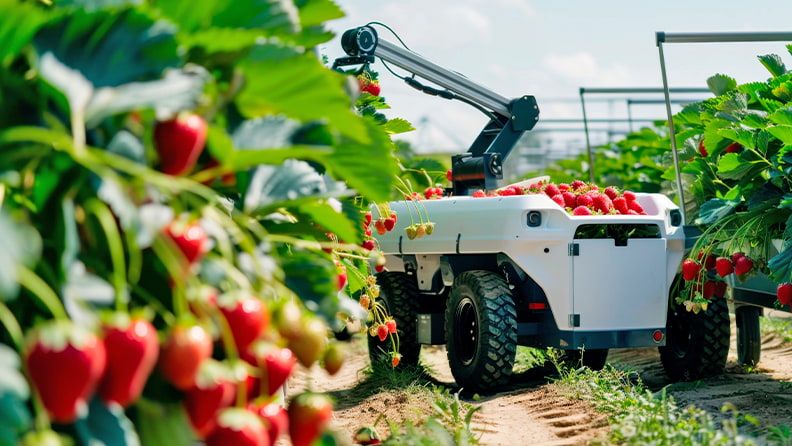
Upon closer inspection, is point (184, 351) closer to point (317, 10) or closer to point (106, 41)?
point (106, 41)

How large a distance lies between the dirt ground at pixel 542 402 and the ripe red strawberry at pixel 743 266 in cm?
61

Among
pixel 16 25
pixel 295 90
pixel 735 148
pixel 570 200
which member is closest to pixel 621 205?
pixel 570 200

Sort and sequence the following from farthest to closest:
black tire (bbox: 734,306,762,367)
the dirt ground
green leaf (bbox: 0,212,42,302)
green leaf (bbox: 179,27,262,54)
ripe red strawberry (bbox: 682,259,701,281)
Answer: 1. black tire (bbox: 734,306,762,367)
2. ripe red strawberry (bbox: 682,259,701,281)
3. the dirt ground
4. green leaf (bbox: 179,27,262,54)
5. green leaf (bbox: 0,212,42,302)

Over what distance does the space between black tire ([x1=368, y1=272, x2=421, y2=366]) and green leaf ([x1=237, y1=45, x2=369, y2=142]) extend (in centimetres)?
505

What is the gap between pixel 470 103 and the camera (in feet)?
23.3

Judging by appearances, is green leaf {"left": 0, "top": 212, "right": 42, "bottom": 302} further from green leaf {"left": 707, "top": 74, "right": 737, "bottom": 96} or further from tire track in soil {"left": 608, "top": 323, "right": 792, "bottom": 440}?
green leaf {"left": 707, "top": 74, "right": 737, "bottom": 96}

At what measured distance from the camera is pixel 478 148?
24.2ft

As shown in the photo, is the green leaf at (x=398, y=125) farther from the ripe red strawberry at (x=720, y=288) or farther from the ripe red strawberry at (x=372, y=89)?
the ripe red strawberry at (x=720, y=288)

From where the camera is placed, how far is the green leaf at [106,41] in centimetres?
146

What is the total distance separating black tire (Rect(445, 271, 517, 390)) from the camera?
5488mm

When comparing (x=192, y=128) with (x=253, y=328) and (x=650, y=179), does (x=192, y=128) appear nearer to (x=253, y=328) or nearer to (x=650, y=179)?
(x=253, y=328)

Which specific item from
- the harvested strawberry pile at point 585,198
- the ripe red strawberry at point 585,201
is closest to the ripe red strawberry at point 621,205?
the harvested strawberry pile at point 585,198

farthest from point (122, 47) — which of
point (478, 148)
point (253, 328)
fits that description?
point (478, 148)

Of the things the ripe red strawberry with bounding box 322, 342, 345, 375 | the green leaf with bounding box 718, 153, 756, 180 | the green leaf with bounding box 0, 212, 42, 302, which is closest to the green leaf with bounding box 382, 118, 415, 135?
the green leaf with bounding box 718, 153, 756, 180
